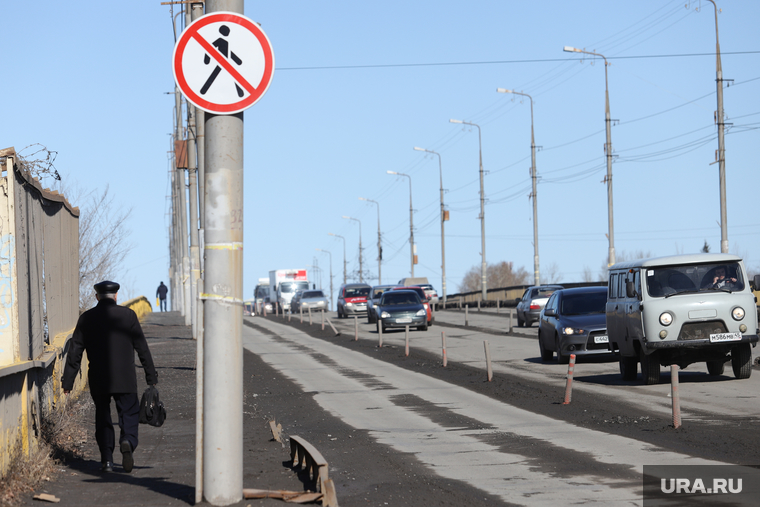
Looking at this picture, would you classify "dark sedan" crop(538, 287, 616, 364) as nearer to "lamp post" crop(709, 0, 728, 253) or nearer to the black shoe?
"lamp post" crop(709, 0, 728, 253)

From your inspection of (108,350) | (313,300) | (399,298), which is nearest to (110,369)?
(108,350)

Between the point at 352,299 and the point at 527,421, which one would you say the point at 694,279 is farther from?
the point at 352,299

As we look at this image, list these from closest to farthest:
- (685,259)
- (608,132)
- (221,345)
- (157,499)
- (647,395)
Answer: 1. (221,345)
2. (157,499)
3. (647,395)
4. (685,259)
5. (608,132)

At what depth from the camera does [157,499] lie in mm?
7484

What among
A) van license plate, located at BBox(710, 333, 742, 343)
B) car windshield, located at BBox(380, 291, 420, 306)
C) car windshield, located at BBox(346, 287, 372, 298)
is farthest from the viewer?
car windshield, located at BBox(346, 287, 372, 298)

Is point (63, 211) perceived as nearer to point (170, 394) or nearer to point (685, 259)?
point (170, 394)

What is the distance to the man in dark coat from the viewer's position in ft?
28.8

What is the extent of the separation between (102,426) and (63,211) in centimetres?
643

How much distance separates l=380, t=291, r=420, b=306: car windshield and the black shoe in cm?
3013

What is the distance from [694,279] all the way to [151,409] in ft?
36.4

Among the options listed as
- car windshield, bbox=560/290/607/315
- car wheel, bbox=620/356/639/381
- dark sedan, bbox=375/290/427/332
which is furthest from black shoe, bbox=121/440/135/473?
dark sedan, bbox=375/290/427/332

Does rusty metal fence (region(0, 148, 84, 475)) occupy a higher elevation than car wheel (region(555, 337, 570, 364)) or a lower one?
higher

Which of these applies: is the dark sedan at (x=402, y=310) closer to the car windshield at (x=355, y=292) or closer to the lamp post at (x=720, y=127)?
the lamp post at (x=720, y=127)

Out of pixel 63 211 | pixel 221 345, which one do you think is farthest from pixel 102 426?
pixel 63 211
